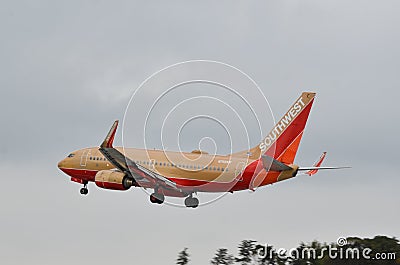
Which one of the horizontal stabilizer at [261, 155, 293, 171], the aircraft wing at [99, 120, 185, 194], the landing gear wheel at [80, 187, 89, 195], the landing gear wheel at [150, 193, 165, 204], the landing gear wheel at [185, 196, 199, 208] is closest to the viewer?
the horizontal stabilizer at [261, 155, 293, 171]

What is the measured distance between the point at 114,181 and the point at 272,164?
20084mm

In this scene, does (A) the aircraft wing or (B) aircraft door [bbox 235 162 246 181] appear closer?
(B) aircraft door [bbox 235 162 246 181]

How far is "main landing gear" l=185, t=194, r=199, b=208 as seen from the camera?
135m

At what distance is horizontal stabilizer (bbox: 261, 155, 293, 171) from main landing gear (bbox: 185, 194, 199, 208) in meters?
13.0

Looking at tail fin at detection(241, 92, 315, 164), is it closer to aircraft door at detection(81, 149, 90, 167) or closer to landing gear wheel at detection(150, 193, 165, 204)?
landing gear wheel at detection(150, 193, 165, 204)

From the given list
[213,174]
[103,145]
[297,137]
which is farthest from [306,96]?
[103,145]

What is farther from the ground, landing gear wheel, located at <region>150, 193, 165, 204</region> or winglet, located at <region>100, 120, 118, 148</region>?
landing gear wheel, located at <region>150, 193, 165, 204</region>

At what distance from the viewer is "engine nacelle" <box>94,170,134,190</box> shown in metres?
132

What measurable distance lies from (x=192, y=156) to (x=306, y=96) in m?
15.3

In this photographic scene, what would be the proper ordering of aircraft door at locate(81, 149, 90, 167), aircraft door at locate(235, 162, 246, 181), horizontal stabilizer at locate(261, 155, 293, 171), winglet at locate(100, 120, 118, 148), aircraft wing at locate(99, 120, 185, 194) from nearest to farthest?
winglet at locate(100, 120, 118, 148), horizontal stabilizer at locate(261, 155, 293, 171), aircraft door at locate(235, 162, 246, 181), aircraft wing at locate(99, 120, 185, 194), aircraft door at locate(81, 149, 90, 167)

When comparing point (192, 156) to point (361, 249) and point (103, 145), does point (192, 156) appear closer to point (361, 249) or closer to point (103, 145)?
point (103, 145)

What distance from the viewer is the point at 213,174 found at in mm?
129000

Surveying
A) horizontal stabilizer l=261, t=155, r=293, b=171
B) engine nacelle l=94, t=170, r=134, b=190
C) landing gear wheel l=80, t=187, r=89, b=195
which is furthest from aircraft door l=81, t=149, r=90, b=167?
horizontal stabilizer l=261, t=155, r=293, b=171

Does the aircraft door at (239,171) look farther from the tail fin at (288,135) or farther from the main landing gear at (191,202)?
the main landing gear at (191,202)
